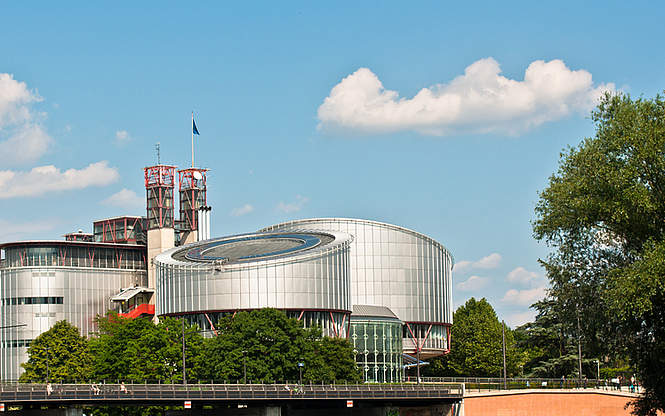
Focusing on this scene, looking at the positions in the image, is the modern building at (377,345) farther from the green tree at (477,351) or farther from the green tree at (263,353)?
the green tree at (263,353)

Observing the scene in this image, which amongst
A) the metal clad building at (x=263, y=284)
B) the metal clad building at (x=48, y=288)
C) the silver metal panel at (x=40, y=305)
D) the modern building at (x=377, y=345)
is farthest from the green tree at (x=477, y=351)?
the silver metal panel at (x=40, y=305)

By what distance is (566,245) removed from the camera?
68.4 metres

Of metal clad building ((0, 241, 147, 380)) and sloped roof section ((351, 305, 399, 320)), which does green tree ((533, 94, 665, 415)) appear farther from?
metal clad building ((0, 241, 147, 380))

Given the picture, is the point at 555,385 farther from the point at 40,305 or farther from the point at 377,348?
the point at 40,305

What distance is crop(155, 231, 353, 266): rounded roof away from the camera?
153m

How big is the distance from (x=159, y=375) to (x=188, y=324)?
18.9 m

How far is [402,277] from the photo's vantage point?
174m

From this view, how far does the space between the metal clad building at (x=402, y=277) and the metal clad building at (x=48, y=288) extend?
3905 centimetres

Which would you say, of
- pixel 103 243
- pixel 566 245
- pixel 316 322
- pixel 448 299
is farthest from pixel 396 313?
pixel 566 245

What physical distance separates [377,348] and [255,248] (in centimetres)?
2483

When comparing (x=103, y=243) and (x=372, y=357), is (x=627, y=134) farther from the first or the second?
(x=103, y=243)

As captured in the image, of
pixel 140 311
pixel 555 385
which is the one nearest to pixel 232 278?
pixel 140 311

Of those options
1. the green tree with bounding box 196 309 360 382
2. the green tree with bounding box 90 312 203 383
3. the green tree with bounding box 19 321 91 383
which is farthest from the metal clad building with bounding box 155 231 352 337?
the green tree with bounding box 196 309 360 382

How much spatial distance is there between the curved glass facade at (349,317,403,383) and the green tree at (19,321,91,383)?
40501mm
